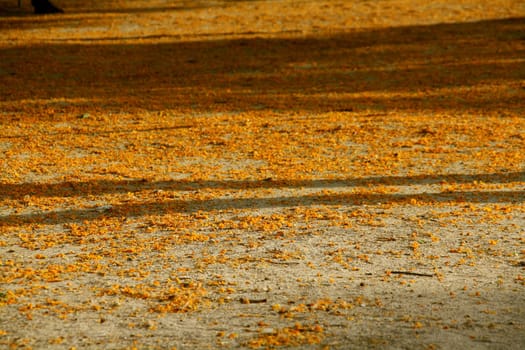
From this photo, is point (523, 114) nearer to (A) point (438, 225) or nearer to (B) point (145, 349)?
(A) point (438, 225)

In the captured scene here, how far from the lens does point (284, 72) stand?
16.4 metres

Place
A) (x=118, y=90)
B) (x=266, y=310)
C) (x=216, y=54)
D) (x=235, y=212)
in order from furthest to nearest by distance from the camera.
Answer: (x=216, y=54) → (x=118, y=90) → (x=235, y=212) → (x=266, y=310)

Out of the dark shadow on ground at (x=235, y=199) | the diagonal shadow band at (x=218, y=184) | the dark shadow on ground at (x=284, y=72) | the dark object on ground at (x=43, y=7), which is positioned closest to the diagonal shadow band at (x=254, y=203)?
the dark shadow on ground at (x=235, y=199)

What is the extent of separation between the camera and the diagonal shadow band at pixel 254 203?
7164mm

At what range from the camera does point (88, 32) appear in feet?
71.9

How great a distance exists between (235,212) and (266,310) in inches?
93.0

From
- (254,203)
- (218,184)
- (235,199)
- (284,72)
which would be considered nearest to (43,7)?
(284,72)

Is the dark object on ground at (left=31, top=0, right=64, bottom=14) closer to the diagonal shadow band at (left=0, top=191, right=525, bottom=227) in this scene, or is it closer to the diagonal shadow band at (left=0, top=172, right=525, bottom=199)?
the diagonal shadow band at (left=0, top=172, right=525, bottom=199)

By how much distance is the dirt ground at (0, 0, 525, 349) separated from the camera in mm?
4805

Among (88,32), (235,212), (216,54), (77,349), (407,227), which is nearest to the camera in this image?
(77,349)

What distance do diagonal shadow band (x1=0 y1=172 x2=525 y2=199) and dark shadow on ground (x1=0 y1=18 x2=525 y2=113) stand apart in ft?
14.6

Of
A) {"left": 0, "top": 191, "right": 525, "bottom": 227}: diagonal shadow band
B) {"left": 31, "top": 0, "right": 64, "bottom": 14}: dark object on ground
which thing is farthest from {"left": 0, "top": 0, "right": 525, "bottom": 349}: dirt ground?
{"left": 31, "top": 0, "right": 64, "bottom": 14}: dark object on ground

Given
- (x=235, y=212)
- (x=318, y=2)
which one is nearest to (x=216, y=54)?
(x=318, y=2)

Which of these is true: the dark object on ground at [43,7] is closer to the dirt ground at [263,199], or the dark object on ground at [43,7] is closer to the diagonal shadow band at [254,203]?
the dirt ground at [263,199]
